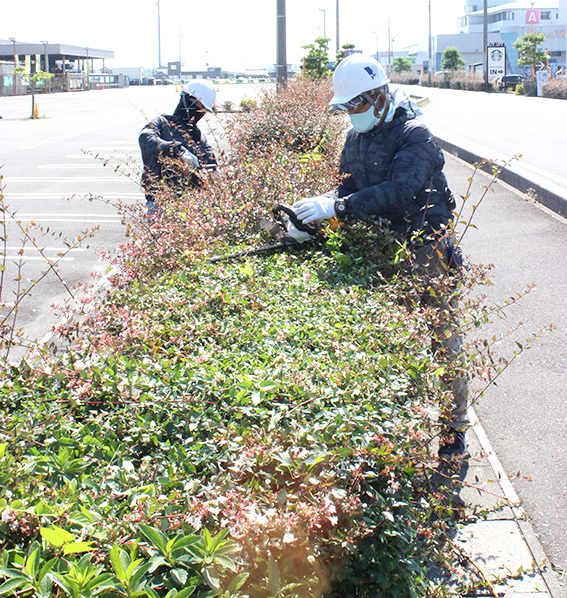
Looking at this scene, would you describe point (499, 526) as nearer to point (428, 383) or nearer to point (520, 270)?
point (428, 383)

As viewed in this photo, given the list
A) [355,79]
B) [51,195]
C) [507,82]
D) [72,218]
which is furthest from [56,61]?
[355,79]

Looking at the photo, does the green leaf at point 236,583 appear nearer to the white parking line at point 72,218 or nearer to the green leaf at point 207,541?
the green leaf at point 207,541

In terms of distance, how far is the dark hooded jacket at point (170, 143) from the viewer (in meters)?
5.56

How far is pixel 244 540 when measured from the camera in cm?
161

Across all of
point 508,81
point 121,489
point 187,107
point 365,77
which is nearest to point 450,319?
point 365,77

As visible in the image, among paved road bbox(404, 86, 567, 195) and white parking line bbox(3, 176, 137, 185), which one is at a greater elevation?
paved road bbox(404, 86, 567, 195)

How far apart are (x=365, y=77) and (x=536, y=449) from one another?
215 cm

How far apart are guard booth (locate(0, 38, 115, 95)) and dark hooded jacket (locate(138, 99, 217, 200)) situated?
57.0m

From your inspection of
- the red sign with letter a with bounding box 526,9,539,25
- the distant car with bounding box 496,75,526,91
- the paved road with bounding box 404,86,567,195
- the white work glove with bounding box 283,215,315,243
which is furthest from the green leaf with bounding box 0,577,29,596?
the red sign with letter a with bounding box 526,9,539,25

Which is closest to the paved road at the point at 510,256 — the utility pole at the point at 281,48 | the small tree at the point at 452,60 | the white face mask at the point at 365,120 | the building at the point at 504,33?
the white face mask at the point at 365,120

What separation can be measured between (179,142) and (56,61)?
81.1 meters

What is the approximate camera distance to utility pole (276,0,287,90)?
1480cm

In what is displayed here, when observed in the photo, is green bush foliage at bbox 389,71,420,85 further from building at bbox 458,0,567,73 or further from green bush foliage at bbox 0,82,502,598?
green bush foliage at bbox 0,82,502,598

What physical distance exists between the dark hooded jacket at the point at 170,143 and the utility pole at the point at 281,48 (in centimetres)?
926
